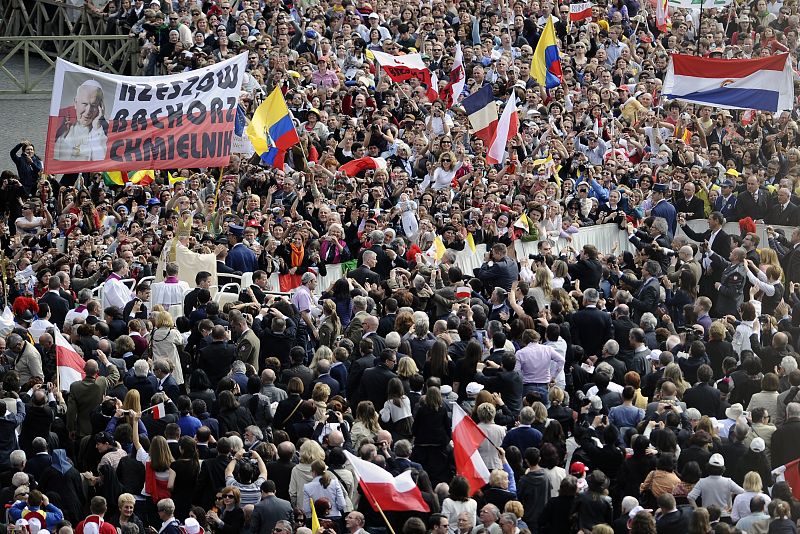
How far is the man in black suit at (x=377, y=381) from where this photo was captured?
1658cm

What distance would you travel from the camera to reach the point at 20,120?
29594 millimetres

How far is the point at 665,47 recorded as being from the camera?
3206 centimetres

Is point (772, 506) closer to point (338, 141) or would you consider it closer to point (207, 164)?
point (207, 164)

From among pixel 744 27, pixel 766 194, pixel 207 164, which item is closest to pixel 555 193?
pixel 766 194

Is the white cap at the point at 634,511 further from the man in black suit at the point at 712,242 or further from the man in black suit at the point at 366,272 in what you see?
the man in black suit at the point at 712,242

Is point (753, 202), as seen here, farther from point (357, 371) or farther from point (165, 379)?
point (165, 379)

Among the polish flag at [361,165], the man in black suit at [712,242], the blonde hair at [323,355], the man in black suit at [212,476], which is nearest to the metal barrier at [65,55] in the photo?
the polish flag at [361,165]

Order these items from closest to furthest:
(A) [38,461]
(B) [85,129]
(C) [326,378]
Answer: (A) [38,461] → (C) [326,378] → (B) [85,129]

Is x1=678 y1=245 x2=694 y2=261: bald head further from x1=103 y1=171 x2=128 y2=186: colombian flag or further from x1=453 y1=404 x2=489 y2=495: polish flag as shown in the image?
x1=103 y1=171 x2=128 y2=186: colombian flag

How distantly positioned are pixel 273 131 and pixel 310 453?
941 cm

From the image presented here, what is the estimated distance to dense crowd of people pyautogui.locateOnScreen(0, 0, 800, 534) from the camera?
14.9m

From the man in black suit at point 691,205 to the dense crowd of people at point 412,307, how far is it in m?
0.04

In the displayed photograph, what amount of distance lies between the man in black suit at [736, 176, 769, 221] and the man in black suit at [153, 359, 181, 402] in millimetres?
9900

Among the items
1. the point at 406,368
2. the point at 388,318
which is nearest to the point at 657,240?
the point at 388,318
